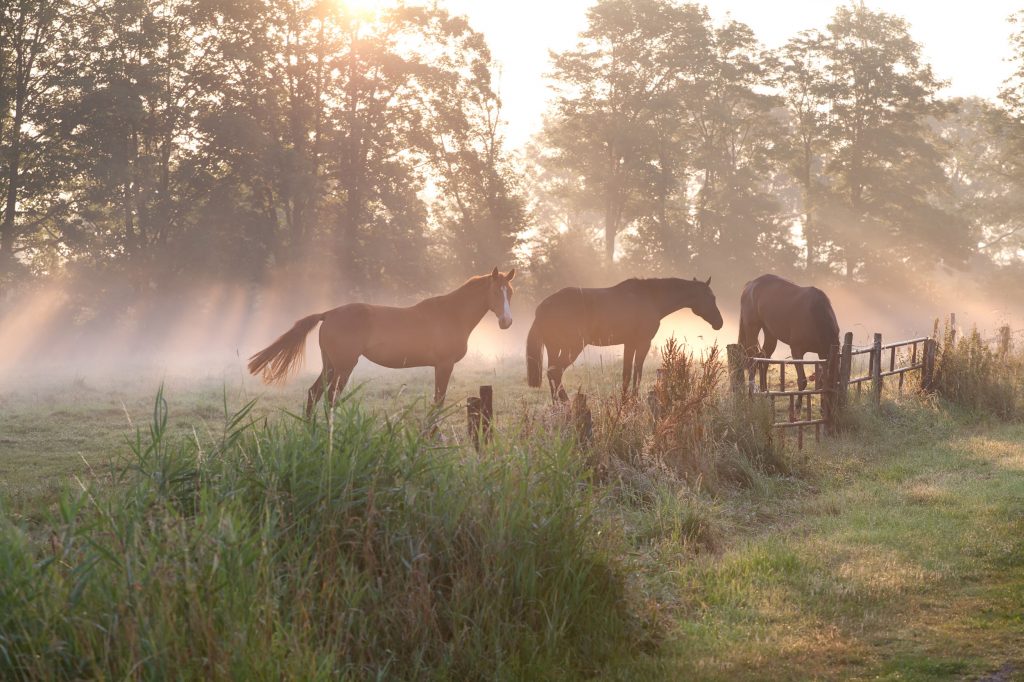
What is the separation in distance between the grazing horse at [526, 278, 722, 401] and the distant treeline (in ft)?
55.1

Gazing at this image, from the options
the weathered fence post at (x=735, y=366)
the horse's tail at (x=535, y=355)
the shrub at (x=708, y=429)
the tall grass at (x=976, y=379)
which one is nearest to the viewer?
the shrub at (x=708, y=429)

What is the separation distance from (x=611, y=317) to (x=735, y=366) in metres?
3.56

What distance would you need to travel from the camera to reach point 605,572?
546cm

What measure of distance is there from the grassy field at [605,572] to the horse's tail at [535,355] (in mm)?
5279

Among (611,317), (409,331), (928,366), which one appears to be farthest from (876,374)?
(409,331)

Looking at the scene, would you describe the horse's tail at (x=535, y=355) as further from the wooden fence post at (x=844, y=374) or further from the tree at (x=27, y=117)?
the tree at (x=27, y=117)

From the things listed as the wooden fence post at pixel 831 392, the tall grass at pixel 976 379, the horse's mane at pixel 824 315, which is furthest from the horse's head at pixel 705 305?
the tall grass at pixel 976 379

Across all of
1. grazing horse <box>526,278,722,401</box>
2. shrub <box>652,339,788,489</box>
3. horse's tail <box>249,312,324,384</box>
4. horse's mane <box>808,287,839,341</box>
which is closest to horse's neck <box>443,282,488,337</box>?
grazing horse <box>526,278,722,401</box>

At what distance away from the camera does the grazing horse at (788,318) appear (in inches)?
590

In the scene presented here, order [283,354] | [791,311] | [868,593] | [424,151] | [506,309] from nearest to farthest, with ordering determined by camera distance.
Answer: [868,593], [283,354], [506,309], [791,311], [424,151]

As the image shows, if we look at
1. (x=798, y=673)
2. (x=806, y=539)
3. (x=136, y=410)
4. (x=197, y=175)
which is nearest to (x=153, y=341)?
(x=197, y=175)

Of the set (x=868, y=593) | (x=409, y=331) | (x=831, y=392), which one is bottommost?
(x=868, y=593)

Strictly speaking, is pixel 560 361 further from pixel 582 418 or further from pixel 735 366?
pixel 582 418

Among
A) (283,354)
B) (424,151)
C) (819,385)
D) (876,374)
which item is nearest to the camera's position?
(283,354)
